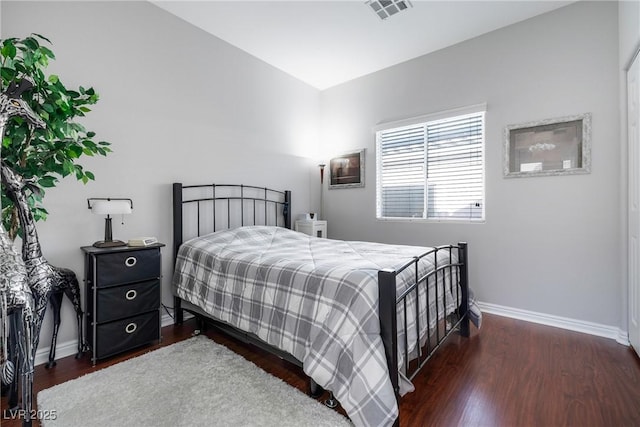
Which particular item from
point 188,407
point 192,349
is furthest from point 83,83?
point 188,407

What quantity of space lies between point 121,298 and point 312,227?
→ 2.22 meters

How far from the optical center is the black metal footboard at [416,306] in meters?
1.43

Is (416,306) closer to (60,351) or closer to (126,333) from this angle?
(126,333)

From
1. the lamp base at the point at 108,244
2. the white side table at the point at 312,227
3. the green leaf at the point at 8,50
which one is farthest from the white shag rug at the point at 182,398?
the white side table at the point at 312,227

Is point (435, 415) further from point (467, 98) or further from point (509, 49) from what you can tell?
point (509, 49)

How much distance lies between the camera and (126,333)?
216cm

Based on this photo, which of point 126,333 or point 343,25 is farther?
point 343,25

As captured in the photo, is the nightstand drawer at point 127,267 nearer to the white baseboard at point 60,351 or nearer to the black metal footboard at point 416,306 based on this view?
the white baseboard at point 60,351

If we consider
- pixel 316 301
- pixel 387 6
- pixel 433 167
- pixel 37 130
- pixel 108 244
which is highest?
pixel 387 6

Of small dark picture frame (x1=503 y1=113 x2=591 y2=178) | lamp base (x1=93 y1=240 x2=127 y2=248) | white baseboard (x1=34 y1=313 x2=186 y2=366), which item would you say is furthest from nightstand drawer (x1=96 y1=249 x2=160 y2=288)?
small dark picture frame (x1=503 y1=113 x2=591 y2=178)

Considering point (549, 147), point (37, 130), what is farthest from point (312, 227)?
point (37, 130)

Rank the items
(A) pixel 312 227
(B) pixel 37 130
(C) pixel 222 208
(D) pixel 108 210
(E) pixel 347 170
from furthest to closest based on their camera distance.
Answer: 1. (E) pixel 347 170
2. (A) pixel 312 227
3. (C) pixel 222 208
4. (D) pixel 108 210
5. (B) pixel 37 130

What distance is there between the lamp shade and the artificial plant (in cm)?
39

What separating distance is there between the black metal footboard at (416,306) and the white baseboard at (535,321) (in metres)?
0.78
